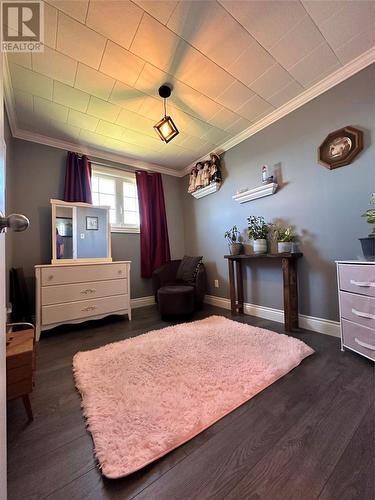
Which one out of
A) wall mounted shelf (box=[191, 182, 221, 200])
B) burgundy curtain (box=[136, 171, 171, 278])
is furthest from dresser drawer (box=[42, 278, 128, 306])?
wall mounted shelf (box=[191, 182, 221, 200])

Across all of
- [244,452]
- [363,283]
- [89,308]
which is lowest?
[244,452]

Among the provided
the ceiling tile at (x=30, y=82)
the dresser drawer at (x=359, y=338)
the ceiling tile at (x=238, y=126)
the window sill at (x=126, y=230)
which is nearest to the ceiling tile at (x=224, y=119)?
the ceiling tile at (x=238, y=126)

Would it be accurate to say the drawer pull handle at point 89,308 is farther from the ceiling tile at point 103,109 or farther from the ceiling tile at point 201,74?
the ceiling tile at point 201,74

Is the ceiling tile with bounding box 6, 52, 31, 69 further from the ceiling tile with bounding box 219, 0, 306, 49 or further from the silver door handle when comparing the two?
the silver door handle

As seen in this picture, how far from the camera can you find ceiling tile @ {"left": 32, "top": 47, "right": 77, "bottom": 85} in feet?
5.10

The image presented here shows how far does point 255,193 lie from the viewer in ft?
8.20

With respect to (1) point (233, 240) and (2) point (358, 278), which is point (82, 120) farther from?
(2) point (358, 278)

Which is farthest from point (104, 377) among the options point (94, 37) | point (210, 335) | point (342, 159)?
point (342, 159)

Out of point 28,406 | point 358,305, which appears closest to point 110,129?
point 28,406

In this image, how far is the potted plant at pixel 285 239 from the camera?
6.92 feet

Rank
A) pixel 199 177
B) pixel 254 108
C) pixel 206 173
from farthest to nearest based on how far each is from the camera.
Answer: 1. pixel 199 177
2. pixel 206 173
3. pixel 254 108

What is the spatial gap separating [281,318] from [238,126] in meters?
2.42

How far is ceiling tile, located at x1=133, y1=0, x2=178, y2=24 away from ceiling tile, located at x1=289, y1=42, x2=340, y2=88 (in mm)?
1138

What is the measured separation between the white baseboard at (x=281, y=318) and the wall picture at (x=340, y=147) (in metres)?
1.50
